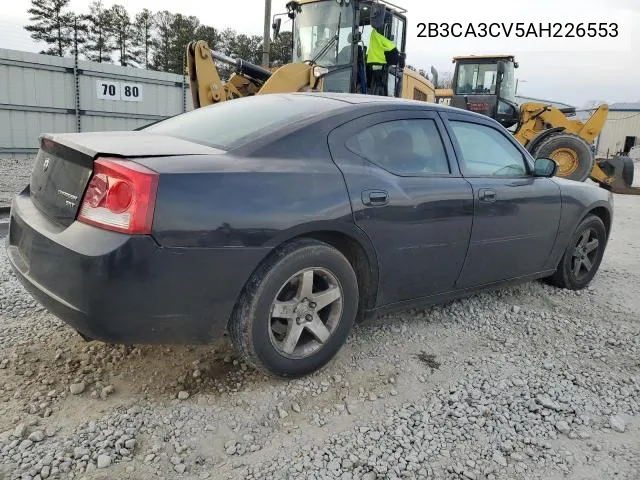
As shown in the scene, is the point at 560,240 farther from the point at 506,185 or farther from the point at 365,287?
the point at 365,287

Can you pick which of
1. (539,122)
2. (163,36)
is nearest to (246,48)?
(163,36)

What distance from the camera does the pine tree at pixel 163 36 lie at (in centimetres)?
3625

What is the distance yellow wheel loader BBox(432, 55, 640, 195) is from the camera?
37.0ft

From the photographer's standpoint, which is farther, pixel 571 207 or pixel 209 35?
pixel 209 35

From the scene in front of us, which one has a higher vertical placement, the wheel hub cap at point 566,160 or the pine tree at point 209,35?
the pine tree at point 209,35

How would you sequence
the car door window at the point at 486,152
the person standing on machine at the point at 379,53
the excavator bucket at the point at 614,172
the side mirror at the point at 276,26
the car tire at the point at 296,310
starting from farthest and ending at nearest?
the excavator bucket at the point at 614,172
the side mirror at the point at 276,26
the person standing on machine at the point at 379,53
the car door window at the point at 486,152
the car tire at the point at 296,310

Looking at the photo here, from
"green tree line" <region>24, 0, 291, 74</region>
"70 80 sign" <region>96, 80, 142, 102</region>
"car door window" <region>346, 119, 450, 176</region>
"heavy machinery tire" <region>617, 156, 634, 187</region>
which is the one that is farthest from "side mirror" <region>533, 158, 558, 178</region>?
"green tree line" <region>24, 0, 291, 74</region>

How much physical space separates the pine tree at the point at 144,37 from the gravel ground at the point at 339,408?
120ft

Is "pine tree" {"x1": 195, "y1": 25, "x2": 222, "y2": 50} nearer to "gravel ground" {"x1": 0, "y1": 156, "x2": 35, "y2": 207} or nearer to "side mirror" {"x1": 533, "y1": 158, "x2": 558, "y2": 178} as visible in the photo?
"gravel ground" {"x1": 0, "y1": 156, "x2": 35, "y2": 207}

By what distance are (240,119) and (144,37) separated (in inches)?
1494

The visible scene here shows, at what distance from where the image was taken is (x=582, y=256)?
4.73m

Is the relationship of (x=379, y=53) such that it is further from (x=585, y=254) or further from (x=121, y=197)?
(x=121, y=197)

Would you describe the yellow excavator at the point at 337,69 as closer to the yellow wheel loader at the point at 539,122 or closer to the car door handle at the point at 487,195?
the yellow wheel loader at the point at 539,122

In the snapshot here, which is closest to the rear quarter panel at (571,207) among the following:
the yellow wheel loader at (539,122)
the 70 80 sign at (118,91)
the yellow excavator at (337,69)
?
the yellow excavator at (337,69)
